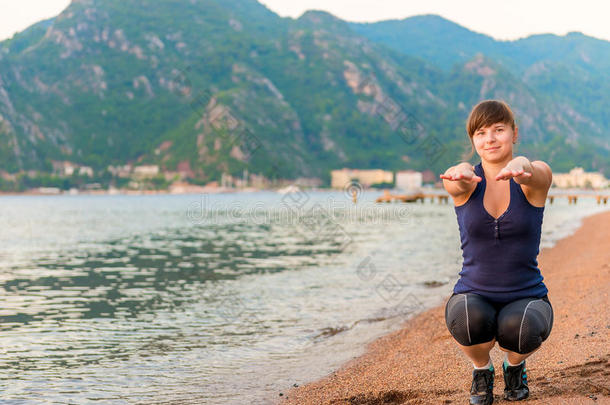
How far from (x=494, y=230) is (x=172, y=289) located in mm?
18082

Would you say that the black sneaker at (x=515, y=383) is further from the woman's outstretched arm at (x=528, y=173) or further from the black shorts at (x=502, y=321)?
Result: the woman's outstretched arm at (x=528, y=173)

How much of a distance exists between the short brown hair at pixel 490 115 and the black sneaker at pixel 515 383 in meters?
2.21

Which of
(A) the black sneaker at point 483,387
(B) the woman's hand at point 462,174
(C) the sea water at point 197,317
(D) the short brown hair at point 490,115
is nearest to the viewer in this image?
(B) the woman's hand at point 462,174

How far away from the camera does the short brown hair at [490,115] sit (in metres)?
4.82

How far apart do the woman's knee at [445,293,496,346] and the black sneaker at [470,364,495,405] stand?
42 cm

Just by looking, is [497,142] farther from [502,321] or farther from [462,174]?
[502,321]

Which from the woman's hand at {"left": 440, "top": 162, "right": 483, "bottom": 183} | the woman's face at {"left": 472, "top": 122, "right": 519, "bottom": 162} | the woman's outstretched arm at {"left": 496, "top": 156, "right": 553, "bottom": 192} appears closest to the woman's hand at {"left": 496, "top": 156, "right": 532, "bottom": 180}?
the woman's outstretched arm at {"left": 496, "top": 156, "right": 553, "bottom": 192}

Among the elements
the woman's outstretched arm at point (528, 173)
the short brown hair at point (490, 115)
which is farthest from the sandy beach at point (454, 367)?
the short brown hair at point (490, 115)

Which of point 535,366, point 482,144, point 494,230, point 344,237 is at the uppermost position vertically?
point 482,144

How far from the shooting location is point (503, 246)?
471 cm

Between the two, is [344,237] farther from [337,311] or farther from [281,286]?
[337,311]

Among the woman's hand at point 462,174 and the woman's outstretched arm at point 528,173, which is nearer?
the woman's outstretched arm at point 528,173

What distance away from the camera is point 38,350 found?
12.2 meters

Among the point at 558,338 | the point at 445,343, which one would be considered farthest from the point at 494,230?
the point at 445,343
